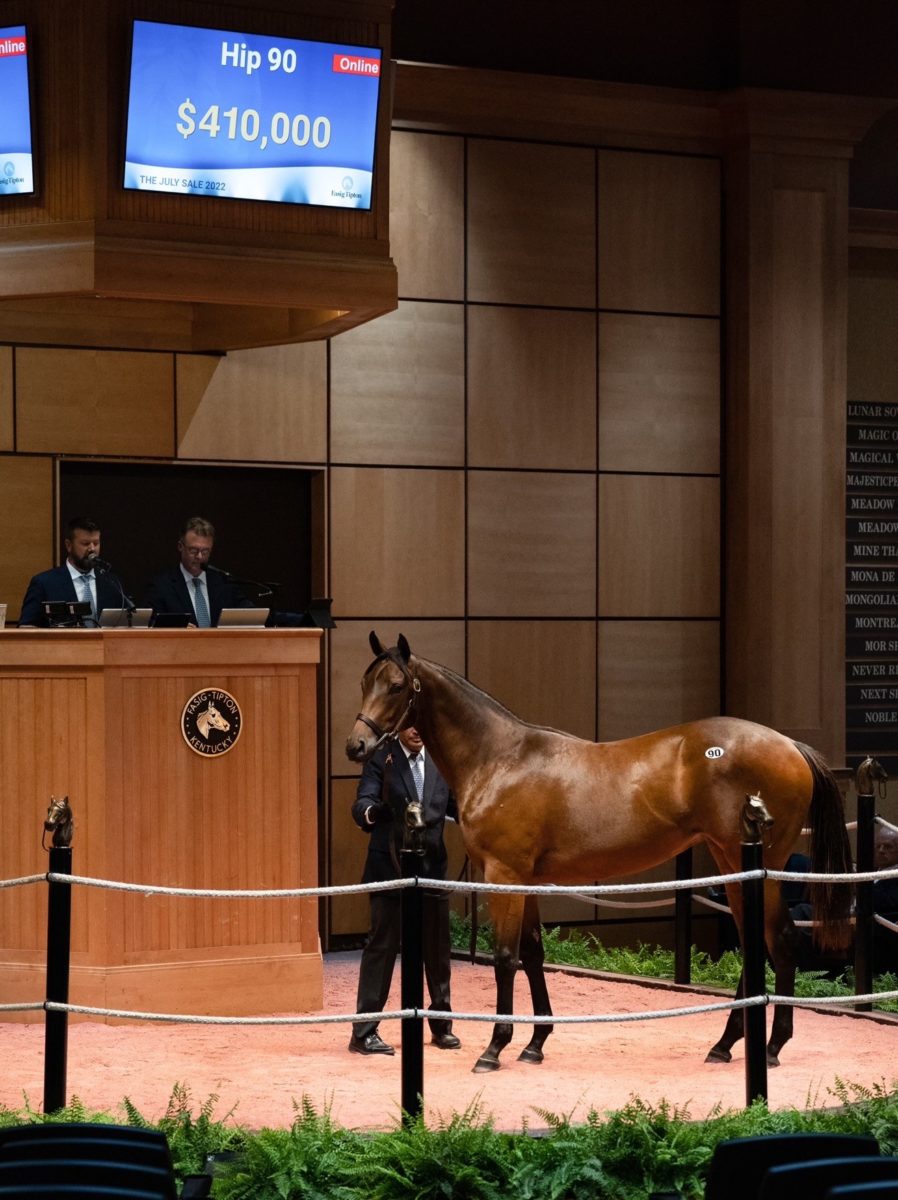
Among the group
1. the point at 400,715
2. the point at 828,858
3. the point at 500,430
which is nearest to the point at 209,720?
the point at 400,715

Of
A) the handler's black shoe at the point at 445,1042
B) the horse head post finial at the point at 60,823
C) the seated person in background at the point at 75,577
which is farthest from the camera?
the seated person in background at the point at 75,577

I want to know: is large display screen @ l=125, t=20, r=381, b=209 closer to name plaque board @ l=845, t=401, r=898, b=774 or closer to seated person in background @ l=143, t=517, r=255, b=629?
seated person in background @ l=143, t=517, r=255, b=629

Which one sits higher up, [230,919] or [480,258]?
[480,258]

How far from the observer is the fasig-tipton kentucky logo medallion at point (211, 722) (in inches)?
319

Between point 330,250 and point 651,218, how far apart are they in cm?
392

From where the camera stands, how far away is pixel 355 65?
28.0 feet

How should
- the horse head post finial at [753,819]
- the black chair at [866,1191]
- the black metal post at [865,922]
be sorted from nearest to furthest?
the black chair at [866,1191]
the horse head post finial at [753,819]
the black metal post at [865,922]

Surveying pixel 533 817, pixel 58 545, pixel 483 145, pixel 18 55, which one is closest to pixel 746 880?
pixel 533 817

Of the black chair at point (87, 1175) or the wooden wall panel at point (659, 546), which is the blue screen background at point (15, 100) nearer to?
the wooden wall panel at point (659, 546)

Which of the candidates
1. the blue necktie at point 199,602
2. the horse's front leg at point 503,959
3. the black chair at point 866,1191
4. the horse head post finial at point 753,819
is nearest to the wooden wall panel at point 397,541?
the blue necktie at point 199,602

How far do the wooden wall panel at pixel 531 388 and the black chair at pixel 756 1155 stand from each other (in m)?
8.24

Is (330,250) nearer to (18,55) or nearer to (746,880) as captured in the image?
(18,55)

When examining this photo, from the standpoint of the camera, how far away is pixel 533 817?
730 cm

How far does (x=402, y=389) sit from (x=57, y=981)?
6153mm
